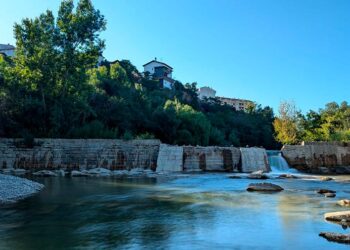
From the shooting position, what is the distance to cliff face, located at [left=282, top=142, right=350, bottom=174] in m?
34.3

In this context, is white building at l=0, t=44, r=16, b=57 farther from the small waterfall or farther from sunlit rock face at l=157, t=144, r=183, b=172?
the small waterfall

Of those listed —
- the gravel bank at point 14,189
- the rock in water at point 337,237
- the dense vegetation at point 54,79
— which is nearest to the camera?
the rock in water at point 337,237

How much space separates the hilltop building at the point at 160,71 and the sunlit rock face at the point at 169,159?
51.1m

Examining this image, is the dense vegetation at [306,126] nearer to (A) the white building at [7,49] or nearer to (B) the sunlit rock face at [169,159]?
(B) the sunlit rock face at [169,159]

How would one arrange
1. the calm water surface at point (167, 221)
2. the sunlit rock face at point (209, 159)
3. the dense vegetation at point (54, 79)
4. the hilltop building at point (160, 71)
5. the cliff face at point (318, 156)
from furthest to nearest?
the hilltop building at point (160, 71)
the cliff face at point (318, 156)
the dense vegetation at point (54, 79)
the sunlit rock face at point (209, 159)
the calm water surface at point (167, 221)

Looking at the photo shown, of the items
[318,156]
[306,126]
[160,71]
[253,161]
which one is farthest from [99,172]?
[160,71]

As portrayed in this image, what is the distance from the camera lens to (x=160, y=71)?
85.9 meters

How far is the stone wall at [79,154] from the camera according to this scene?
29953mm

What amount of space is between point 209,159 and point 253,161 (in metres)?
3.74

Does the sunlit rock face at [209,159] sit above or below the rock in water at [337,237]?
above

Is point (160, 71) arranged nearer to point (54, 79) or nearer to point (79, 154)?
point (54, 79)

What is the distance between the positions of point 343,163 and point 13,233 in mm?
32110

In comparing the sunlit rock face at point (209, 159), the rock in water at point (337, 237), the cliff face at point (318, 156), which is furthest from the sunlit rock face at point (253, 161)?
the rock in water at point (337, 237)

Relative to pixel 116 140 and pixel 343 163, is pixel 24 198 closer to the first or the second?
pixel 116 140
